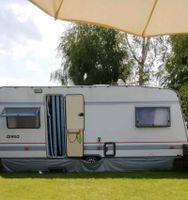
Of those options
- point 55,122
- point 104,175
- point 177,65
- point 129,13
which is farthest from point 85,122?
point 177,65

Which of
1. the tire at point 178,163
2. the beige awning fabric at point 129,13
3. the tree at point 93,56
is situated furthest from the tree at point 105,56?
the beige awning fabric at point 129,13

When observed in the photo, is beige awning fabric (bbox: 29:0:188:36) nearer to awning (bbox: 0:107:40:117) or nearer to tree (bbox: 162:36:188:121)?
awning (bbox: 0:107:40:117)

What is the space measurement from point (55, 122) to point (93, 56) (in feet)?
56.6

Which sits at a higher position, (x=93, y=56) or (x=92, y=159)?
(x=93, y=56)

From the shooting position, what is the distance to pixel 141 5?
6.03 feet

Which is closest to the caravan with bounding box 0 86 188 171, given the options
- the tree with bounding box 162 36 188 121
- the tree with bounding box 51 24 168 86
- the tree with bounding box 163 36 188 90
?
the tree with bounding box 162 36 188 121

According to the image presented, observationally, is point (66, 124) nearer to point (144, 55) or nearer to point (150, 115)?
point (150, 115)

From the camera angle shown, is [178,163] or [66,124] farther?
[178,163]

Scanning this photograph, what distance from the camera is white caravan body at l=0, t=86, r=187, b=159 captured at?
12602mm

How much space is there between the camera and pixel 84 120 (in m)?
12.6

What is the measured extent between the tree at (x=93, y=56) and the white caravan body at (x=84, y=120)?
16286mm
